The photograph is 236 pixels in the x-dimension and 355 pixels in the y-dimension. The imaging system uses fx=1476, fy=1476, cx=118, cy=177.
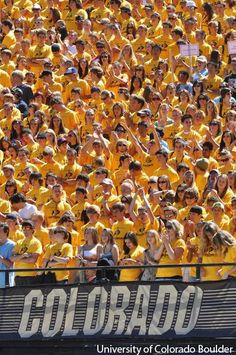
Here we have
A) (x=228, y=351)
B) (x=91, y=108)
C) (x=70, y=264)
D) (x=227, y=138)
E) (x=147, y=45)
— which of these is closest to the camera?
(x=228, y=351)

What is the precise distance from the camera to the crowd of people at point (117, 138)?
688 inches

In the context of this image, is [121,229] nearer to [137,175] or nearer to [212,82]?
[137,175]

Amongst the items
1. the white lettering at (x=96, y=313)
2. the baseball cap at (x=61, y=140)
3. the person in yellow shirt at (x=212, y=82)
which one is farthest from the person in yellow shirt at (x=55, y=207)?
the person in yellow shirt at (x=212, y=82)

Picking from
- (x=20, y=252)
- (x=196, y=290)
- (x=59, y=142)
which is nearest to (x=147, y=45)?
(x=59, y=142)

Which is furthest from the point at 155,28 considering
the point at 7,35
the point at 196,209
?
the point at 196,209

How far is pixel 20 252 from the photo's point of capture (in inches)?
712

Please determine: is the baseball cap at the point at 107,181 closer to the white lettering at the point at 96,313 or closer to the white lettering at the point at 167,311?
the white lettering at the point at 96,313

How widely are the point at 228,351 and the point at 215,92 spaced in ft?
25.4

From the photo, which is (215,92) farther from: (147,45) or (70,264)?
(70,264)

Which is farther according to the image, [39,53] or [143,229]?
[39,53]

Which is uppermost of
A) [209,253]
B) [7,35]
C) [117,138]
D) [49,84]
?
[209,253]

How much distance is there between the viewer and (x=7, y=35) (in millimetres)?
25766

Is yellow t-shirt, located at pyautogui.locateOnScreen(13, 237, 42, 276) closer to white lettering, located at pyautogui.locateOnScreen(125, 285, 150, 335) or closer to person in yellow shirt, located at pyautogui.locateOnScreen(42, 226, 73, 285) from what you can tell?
person in yellow shirt, located at pyautogui.locateOnScreen(42, 226, 73, 285)

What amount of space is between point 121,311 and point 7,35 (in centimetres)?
1019
